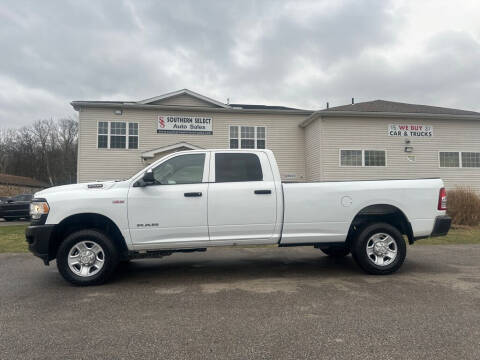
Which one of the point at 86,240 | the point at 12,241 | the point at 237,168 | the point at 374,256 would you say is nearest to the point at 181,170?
the point at 237,168

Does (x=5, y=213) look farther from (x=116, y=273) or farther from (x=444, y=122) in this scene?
(x=444, y=122)

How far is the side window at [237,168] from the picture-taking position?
5465mm

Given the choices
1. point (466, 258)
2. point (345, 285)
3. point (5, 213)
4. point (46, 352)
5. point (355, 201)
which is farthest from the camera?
point (5, 213)

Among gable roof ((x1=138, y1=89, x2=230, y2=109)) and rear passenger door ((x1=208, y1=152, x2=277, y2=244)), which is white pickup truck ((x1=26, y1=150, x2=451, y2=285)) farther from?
gable roof ((x1=138, y1=89, x2=230, y2=109))

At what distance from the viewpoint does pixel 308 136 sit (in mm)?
19000

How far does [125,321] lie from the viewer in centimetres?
375

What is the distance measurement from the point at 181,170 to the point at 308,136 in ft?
47.6

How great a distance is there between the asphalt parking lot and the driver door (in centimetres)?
70

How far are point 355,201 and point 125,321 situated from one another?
378 centimetres

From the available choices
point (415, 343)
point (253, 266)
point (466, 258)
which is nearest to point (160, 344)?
point (415, 343)

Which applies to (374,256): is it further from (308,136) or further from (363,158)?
(308,136)

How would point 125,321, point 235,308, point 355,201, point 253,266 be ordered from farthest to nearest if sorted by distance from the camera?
1. point 253,266
2. point 355,201
3. point 235,308
4. point 125,321

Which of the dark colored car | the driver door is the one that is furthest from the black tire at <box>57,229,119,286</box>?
the dark colored car

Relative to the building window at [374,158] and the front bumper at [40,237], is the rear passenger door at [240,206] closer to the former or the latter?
the front bumper at [40,237]
